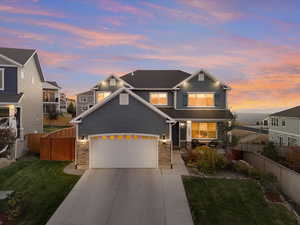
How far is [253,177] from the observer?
1279 centimetres

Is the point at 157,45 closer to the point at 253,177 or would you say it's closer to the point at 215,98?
the point at 215,98

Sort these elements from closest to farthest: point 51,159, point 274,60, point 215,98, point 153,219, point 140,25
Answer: point 153,219, point 51,159, point 215,98, point 140,25, point 274,60

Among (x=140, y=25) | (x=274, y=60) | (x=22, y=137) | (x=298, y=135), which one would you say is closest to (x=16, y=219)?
(x=22, y=137)

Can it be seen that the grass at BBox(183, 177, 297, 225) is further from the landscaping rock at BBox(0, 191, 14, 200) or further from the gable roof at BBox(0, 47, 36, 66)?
the gable roof at BBox(0, 47, 36, 66)

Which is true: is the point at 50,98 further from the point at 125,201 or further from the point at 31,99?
the point at 125,201

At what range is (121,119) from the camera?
1408 cm

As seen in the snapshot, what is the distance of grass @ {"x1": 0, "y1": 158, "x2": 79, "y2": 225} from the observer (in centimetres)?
891

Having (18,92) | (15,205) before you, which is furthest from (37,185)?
(18,92)

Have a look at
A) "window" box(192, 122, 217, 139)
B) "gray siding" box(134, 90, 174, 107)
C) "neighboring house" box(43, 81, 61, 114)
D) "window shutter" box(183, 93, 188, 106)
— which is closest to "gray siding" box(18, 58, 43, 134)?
"gray siding" box(134, 90, 174, 107)

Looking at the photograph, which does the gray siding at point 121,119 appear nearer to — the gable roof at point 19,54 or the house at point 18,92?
the house at point 18,92

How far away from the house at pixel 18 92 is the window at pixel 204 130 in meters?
16.0

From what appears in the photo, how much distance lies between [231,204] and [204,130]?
10969 millimetres

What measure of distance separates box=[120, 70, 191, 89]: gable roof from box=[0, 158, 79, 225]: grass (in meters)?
11.5

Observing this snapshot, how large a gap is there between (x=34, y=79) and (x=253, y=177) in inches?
905
